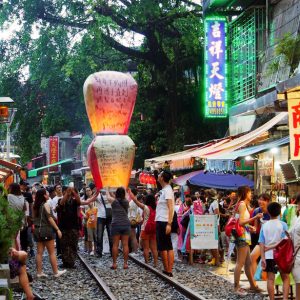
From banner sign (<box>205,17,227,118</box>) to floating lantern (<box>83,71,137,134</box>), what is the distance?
13.5ft

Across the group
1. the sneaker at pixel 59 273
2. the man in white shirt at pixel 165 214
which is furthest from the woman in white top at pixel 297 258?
the sneaker at pixel 59 273

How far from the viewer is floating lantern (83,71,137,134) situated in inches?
1088

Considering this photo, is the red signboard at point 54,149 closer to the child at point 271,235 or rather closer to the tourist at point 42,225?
the tourist at point 42,225

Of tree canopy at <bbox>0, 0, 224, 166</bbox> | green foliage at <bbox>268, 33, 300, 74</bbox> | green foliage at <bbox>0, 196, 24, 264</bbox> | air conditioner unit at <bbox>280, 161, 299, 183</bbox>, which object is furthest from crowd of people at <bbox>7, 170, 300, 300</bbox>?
tree canopy at <bbox>0, 0, 224, 166</bbox>

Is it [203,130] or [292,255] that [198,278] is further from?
[203,130]

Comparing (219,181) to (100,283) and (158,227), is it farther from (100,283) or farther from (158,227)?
(100,283)

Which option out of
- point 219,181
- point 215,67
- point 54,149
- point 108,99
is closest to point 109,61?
point 108,99

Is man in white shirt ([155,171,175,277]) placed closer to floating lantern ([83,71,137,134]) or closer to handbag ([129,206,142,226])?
handbag ([129,206,142,226])

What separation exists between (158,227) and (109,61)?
19.9m

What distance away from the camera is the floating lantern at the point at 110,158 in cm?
2806

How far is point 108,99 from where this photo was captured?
2780cm

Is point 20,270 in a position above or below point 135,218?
below

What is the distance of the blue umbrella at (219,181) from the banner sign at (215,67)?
5.26m

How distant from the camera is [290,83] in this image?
12.4 metres
